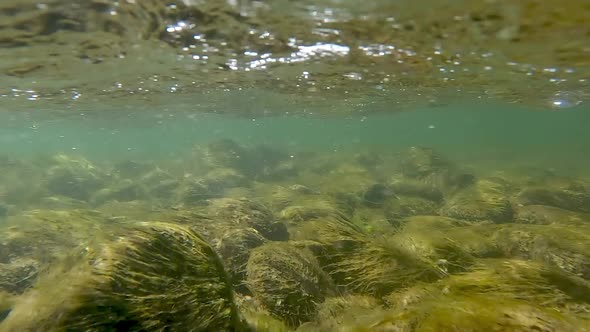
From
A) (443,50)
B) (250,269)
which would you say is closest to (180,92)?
(443,50)

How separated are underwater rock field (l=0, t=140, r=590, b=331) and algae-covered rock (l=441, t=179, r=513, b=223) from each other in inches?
1.8

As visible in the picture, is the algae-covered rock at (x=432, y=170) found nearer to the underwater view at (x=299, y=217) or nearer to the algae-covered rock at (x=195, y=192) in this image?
the underwater view at (x=299, y=217)

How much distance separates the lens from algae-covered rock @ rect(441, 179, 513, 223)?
10562 millimetres

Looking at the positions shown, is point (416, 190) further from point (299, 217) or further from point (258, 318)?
point (258, 318)

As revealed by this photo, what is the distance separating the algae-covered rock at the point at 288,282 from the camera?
4.89m

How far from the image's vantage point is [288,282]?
5152 millimetres

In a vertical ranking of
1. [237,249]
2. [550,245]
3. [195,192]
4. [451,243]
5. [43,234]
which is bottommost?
[195,192]

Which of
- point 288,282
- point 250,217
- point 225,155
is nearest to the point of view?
point 288,282

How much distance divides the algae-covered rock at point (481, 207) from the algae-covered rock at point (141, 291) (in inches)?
374

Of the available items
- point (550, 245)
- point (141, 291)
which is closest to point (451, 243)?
point (550, 245)

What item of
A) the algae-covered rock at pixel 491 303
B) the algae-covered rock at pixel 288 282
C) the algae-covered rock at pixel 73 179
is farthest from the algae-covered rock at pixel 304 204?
the algae-covered rock at pixel 73 179

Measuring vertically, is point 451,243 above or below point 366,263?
above

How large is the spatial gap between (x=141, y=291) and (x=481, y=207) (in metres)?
10.9

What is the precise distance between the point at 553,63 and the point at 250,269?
12.4m
